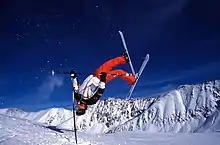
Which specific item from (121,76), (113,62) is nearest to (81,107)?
(121,76)

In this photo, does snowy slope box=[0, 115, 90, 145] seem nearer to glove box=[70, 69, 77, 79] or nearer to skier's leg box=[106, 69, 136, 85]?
glove box=[70, 69, 77, 79]

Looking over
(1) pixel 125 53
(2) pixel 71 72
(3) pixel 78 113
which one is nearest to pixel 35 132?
(3) pixel 78 113

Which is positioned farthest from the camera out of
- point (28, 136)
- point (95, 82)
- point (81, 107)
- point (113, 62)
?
point (28, 136)

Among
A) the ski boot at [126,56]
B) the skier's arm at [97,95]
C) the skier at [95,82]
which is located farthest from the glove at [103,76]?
the ski boot at [126,56]

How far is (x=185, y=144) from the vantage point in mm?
28812

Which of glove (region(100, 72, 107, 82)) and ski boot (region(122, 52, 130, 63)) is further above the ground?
ski boot (region(122, 52, 130, 63))

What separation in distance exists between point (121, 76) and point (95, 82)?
1.51 m

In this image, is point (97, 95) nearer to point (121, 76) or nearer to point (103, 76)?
point (103, 76)

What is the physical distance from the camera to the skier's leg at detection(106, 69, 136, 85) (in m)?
18.0

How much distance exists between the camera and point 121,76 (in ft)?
60.1

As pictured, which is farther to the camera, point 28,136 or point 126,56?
point 28,136

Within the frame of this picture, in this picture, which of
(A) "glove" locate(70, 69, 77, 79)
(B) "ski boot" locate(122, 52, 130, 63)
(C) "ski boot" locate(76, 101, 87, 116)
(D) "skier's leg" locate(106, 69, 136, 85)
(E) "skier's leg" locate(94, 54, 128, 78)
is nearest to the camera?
(E) "skier's leg" locate(94, 54, 128, 78)

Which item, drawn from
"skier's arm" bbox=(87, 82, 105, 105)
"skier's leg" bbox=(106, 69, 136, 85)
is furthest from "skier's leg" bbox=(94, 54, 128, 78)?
"skier's arm" bbox=(87, 82, 105, 105)

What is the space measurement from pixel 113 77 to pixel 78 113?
299 centimetres
